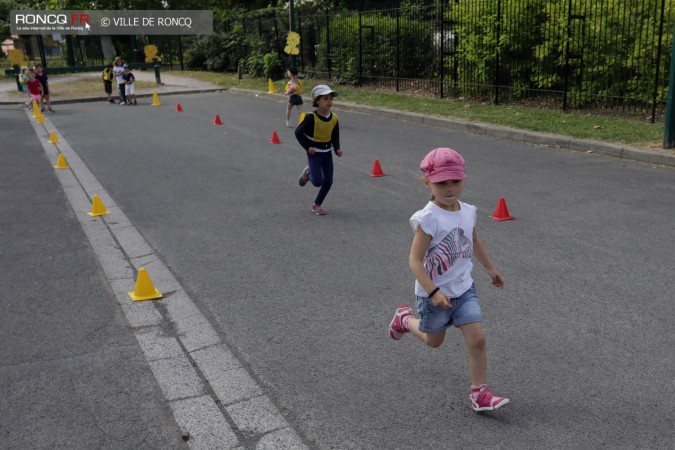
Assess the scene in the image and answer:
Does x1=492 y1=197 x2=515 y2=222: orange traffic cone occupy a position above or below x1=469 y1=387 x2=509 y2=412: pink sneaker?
below

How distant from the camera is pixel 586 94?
49.8ft

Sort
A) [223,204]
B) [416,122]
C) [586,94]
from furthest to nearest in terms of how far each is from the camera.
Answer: [416,122] < [586,94] < [223,204]

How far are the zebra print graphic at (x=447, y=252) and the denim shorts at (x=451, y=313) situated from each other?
0.16 meters

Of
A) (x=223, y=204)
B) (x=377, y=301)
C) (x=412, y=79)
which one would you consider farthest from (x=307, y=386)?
(x=412, y=79)

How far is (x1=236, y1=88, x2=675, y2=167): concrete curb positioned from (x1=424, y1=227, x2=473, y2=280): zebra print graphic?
794 centimetres

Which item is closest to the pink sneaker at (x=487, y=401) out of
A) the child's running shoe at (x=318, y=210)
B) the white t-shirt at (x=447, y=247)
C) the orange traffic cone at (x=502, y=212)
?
the white t-shirt at (x=447, y=247)

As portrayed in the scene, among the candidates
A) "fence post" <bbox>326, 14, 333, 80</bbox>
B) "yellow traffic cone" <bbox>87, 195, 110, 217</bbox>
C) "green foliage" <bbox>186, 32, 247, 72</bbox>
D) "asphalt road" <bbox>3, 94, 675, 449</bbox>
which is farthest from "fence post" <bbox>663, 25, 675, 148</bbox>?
"green foliage" <bbox>186, 32, 247, 72</bbox>

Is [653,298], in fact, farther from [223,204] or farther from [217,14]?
[217,14]

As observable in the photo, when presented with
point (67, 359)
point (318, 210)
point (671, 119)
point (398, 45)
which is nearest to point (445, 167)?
point (67, 359)

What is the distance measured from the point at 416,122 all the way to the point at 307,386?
13.1m

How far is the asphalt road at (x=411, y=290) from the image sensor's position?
143 inches

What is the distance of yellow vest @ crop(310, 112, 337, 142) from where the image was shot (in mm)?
8117

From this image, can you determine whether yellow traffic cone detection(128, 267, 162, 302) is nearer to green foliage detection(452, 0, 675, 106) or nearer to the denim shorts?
the denim shorts

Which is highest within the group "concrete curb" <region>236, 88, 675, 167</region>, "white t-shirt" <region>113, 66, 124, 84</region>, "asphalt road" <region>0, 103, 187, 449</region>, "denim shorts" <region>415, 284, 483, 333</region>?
"white t-shirt" <region>113, 66, 124, 84</region>
